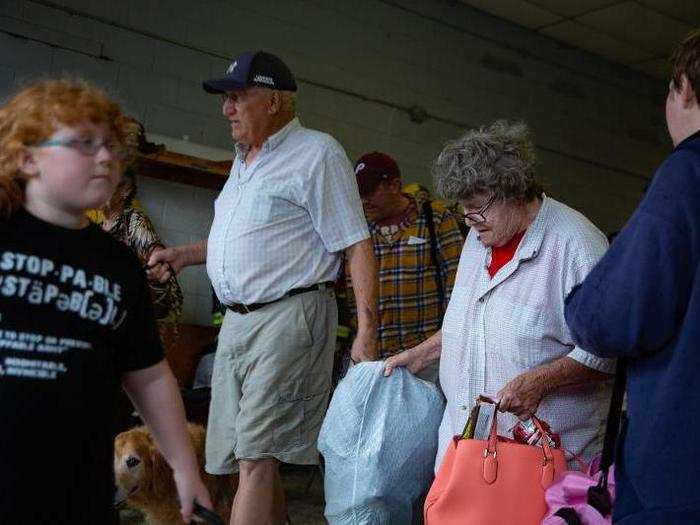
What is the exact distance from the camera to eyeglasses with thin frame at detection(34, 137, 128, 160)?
1468 millimetres

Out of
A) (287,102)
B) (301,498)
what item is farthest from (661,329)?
(301,498)

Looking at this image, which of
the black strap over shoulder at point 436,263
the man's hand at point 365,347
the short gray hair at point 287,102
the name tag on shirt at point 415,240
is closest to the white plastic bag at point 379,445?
the man's hand at point 365,347

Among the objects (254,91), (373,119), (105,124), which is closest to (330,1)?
(373,119)

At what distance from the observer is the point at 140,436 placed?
132 inches

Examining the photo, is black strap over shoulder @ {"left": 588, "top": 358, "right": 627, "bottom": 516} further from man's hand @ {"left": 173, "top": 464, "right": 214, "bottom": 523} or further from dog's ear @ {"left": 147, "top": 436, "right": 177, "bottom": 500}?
dog's ear @ {"left": 147, "top": 436, "right": 177, "bottom": 500}

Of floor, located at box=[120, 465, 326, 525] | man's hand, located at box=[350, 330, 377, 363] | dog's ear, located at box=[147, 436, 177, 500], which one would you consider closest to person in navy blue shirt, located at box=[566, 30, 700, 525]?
man's hand, located at box=[350, 330, 377, 363]

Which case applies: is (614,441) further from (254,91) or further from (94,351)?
(254,91)

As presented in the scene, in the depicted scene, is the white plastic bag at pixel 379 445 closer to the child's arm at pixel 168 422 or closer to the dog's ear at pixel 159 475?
the child's arm at pixel 168 422

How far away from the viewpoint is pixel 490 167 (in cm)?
222

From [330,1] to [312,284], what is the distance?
129 inches

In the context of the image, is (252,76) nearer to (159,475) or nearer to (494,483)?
(159,475)

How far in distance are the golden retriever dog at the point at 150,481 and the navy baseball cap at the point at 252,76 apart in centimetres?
127

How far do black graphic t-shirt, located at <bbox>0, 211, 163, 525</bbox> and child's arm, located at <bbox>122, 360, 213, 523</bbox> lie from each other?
0.08 metres

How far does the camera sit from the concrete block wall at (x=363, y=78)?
15.6 ft
